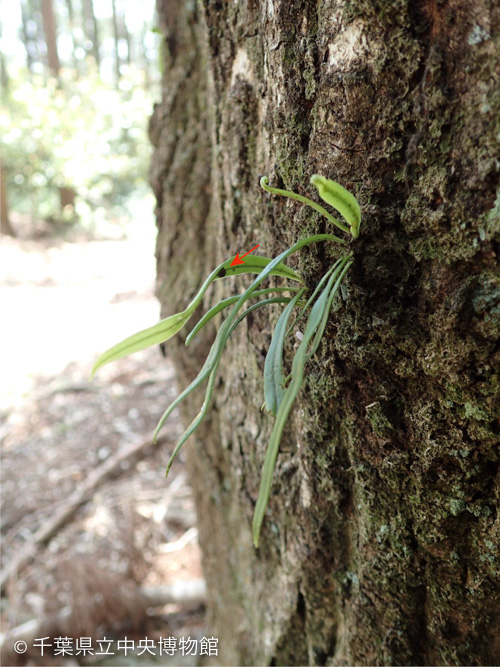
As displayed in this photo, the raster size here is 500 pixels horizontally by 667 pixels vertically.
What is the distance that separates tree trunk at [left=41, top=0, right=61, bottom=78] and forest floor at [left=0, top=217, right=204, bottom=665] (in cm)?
553

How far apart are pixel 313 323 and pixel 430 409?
0.19 metres

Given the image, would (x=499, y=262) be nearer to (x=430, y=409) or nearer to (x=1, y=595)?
(x=430, y=409)

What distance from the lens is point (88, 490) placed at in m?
2.66

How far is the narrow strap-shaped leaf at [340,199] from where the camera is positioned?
1.37ft

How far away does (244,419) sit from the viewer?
35.0 inches


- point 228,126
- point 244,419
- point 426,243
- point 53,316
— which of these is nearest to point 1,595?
point 244,419

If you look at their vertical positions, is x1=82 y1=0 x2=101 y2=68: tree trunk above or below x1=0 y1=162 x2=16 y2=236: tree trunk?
above

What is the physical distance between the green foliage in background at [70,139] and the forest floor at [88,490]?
13.0 ft

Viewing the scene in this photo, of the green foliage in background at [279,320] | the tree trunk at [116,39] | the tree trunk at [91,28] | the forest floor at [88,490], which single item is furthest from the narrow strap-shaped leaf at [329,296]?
the tree trunk at [91,28]

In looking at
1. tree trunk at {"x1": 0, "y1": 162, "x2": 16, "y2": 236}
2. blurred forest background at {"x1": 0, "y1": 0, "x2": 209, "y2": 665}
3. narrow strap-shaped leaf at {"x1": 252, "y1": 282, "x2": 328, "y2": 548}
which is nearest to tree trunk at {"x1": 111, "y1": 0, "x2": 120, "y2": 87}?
blurred forest background at {"x1": 0, "y1": 0, "x2": 209, "y2": 665}

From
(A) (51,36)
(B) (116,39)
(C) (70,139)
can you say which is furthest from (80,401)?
(B) (116,39)

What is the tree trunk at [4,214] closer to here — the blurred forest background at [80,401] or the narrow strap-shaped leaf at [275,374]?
the blurred forest background at [80,401]

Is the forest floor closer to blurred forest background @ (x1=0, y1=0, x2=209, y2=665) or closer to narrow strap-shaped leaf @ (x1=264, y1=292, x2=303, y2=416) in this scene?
blurred forest background @ (x1=0, y1=0, x2=209, y2=665)

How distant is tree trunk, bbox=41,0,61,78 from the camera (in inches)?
324
